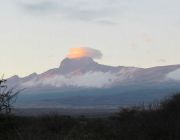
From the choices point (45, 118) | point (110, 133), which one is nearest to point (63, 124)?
point (45, 118)

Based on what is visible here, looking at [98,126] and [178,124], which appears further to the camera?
[98,126]

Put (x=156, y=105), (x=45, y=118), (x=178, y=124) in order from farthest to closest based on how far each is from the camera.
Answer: (x=156, y=105), (x=45, y=118), (x=178, y=124)

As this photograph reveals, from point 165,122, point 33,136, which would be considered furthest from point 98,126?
point 33,136

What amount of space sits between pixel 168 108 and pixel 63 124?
6.52 m

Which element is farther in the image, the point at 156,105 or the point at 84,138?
the point at 156,105

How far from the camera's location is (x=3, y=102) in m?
22.4

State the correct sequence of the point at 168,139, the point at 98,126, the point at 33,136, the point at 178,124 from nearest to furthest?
the point at 33,136, the point at 168,139, the point at 178,124, the point at 98,126

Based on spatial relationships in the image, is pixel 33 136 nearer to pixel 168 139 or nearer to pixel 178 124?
pixel 168 139

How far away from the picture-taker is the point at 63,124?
34062 mm

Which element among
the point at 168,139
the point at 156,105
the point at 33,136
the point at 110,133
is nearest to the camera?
the point at 33,136

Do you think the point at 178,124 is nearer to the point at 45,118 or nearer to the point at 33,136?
the point at 33,136

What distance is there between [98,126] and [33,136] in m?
13.7

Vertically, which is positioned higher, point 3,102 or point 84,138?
point 3,102

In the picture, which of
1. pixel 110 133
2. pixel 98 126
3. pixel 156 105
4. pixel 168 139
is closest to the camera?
pixel 168 139
